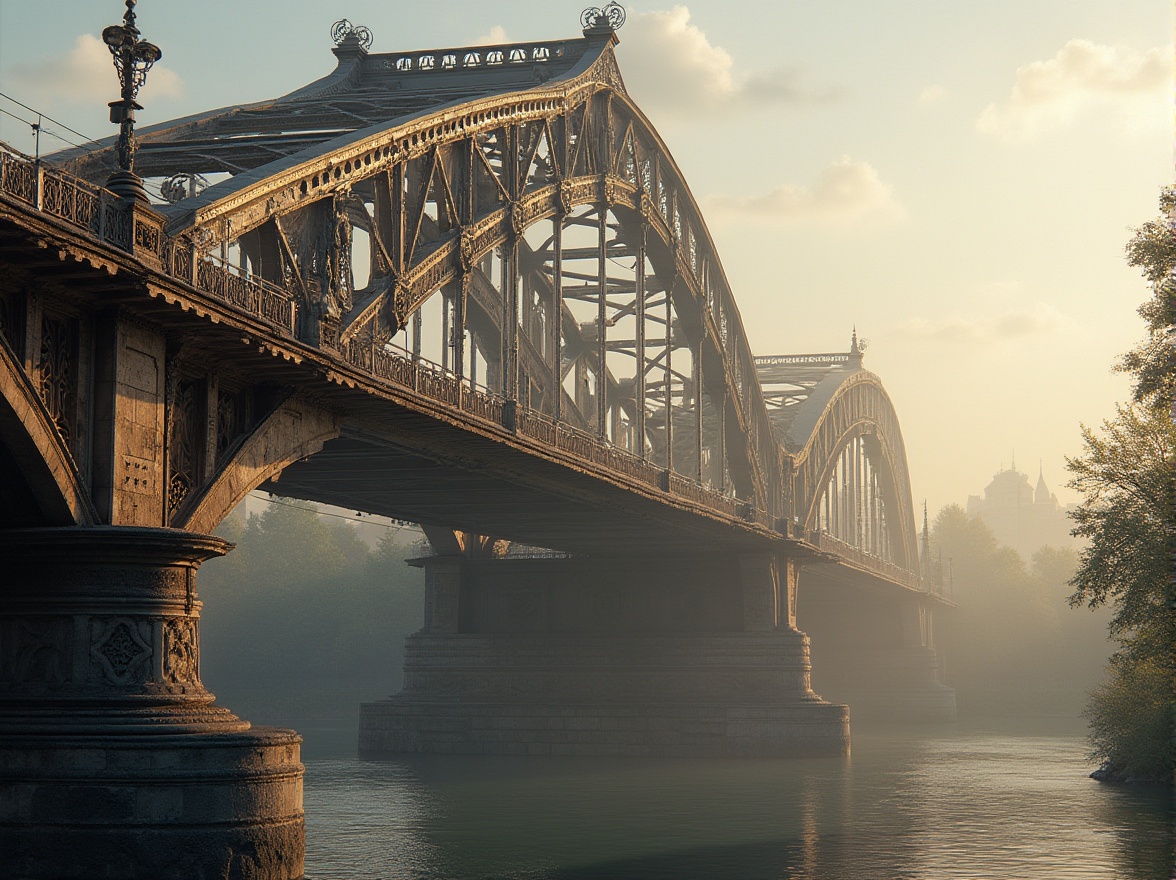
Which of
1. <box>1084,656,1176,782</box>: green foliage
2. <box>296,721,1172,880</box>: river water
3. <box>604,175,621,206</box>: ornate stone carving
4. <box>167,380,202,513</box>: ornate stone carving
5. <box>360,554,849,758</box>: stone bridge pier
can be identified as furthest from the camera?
<box>360,554,849,758</box>: stone bridge pier

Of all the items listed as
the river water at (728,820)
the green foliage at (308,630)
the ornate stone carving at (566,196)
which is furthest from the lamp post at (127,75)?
the green foliage at (308,630)

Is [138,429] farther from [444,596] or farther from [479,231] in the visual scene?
[444,596]

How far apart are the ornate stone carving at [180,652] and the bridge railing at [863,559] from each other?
197ft

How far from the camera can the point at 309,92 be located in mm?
51719

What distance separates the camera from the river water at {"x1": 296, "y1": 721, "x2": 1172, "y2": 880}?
→ 111 ft

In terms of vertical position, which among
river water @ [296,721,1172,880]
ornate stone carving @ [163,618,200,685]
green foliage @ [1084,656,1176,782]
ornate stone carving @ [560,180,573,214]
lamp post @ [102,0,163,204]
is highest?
ornate stone carving @ [560,180,573,214]

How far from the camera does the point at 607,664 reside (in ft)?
237

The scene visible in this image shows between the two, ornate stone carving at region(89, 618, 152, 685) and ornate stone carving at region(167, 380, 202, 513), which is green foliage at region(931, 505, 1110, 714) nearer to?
ornate stone carving at region(167, 380, 202, 513)

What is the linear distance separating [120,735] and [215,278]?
8273 mm

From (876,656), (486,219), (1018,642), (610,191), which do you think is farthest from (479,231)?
(1018,642)

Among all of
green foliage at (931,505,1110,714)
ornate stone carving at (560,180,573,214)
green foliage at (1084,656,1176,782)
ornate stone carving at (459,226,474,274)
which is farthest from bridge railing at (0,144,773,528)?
green foliage at (931,505,1110,714)

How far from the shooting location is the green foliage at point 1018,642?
13350 centimetres

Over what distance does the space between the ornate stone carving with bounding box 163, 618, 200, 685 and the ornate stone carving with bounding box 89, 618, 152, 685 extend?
1.24 feet

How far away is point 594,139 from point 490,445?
715 inches
